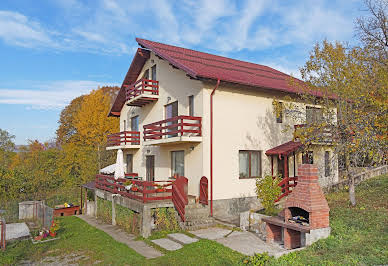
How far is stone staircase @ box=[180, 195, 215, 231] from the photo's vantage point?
38.7 feet

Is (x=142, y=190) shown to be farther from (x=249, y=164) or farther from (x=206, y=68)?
(x=206, y=68)

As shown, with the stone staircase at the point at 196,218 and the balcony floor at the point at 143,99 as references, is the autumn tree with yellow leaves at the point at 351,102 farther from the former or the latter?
the balcony floor at the point at 143,99

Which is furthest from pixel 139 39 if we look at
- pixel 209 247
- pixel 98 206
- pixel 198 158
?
pixel 209 247

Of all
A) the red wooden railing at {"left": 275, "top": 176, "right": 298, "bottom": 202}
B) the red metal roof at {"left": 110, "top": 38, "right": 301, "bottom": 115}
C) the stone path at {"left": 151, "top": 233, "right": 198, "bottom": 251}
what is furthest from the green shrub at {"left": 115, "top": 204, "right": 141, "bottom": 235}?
the red metal roof at {"left": 110, "top": 38, "right": 301, "bottom": 115}

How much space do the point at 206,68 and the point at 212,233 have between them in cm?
762

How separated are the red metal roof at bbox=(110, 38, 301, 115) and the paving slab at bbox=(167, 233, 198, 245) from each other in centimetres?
645

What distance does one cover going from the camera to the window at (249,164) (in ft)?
47.6

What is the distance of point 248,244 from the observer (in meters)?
9.37

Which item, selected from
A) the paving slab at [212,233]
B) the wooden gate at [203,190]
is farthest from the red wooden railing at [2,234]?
the wooden gate at [203,190]

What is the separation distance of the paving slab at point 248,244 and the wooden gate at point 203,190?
9.30ft

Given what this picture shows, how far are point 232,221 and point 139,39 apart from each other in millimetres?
11599

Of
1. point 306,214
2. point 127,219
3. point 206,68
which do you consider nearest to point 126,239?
point 127,219

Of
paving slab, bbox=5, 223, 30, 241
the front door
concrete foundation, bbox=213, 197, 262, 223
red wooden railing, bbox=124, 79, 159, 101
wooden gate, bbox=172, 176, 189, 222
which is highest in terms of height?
red wooden railing, bbox=124, 79, 159, 101

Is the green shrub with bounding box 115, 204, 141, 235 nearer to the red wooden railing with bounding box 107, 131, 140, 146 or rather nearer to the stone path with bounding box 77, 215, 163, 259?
the stone path with bounding box 77, 215, 163, 259
